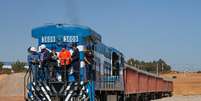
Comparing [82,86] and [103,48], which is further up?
[103,48]

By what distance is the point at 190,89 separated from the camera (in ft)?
290

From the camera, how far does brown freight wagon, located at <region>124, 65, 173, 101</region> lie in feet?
103

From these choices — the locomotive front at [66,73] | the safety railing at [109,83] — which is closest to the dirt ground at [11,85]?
the safety railing at [109,83]

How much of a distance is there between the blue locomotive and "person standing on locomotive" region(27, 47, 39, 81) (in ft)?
0.56

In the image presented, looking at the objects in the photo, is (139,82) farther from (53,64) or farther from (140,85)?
(53,64)

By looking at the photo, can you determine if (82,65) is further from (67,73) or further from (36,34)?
(36,34)

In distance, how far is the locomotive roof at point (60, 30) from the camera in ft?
72.1

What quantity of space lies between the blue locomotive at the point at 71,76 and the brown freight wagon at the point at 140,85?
6236 millimetres

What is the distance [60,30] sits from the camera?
22188 millimetres

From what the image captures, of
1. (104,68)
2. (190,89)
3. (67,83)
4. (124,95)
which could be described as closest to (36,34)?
(67,83)

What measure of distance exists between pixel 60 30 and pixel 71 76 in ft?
6.93

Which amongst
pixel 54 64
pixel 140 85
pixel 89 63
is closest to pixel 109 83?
pixel 89 63

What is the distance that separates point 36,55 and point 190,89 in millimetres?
69411

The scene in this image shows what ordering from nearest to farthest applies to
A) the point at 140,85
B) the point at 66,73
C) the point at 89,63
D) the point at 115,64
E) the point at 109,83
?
the point at 66,73 → the point at 89,63 → the point at 109,83 → the point at 115,64 → the point at 140,85
